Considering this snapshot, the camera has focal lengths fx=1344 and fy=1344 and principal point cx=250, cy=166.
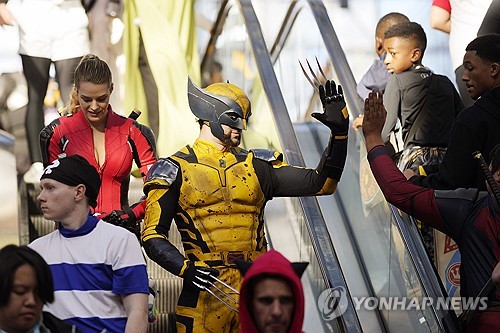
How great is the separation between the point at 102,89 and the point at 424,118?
2.11m

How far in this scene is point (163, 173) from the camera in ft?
22.4

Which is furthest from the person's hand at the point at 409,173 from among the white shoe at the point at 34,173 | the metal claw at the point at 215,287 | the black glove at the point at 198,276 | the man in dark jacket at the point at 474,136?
the white shoe at the point at 34,173

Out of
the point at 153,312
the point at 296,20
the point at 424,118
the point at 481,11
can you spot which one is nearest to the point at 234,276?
the point at 153,312

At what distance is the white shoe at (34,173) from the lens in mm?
9664

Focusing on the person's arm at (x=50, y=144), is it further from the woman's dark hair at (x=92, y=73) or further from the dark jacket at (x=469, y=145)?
the dark jacket at (x=469, y=145)

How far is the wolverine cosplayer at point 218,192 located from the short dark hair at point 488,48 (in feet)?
4.27

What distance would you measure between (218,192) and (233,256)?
0.34m

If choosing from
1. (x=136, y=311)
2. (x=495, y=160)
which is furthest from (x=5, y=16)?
(x=495, y=160)

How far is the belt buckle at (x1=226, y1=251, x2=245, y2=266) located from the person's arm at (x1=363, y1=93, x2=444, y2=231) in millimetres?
788

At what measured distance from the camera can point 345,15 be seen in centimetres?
1411

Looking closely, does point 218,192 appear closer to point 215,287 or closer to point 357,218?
point 215,287

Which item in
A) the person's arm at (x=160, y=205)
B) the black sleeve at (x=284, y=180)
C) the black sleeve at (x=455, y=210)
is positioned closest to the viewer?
the black sleeve at (x=455, y=210)

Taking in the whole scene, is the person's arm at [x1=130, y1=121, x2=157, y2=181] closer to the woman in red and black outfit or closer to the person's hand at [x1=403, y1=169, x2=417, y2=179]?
the woman in red and black outfit

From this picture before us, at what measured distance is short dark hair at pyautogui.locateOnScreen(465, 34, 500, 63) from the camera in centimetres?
763
